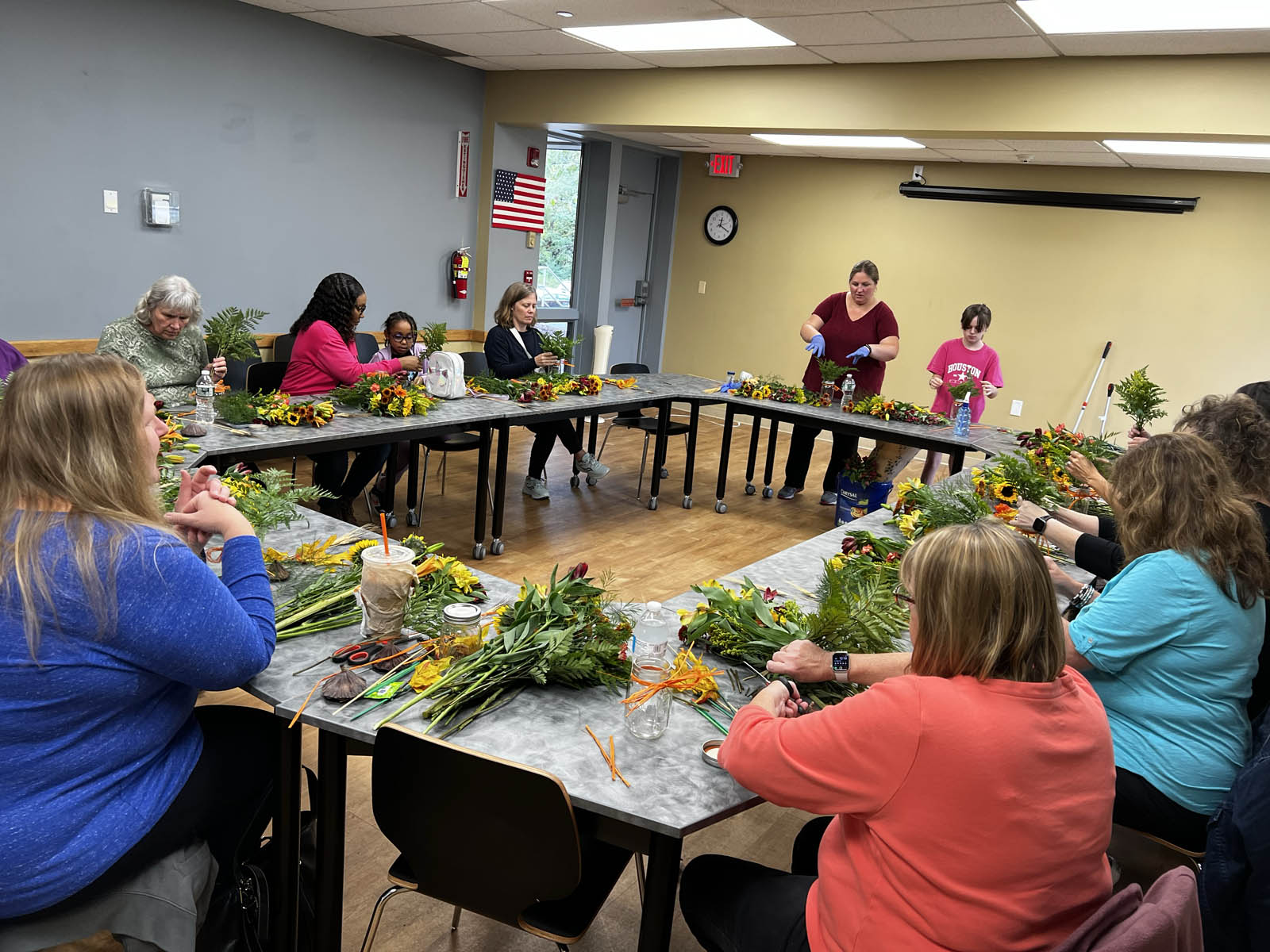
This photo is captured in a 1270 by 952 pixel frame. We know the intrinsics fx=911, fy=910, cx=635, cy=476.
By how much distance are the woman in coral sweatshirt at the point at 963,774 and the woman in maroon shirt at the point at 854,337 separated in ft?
14.8

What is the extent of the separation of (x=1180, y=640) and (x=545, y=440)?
432 cm

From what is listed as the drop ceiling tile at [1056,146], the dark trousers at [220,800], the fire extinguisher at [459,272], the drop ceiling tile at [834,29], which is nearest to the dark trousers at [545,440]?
the fire extinguisher at [459,272]

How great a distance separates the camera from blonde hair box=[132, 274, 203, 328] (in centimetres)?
387

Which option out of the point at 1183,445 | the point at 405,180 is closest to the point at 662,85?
the point at 405,180

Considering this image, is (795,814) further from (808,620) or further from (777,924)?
(777,924)

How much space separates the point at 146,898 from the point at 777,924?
3.46ft

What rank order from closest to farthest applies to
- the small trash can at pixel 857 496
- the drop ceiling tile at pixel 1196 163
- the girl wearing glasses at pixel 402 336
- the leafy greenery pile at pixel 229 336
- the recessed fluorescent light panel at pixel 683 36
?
the leafy greenery pile at pixel 229 336
the recessed fluorescent light panel at pixel 683 36
the girl wearing glasses at pixel 402 336
the small trash can at pixel 857 496
the drop ceiling tile at pixel 1196 163

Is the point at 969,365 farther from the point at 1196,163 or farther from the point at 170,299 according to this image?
the point at 170,299

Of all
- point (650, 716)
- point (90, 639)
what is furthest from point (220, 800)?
point (650, 716)

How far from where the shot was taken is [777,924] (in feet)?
5.08

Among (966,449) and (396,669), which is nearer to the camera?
(396,669)

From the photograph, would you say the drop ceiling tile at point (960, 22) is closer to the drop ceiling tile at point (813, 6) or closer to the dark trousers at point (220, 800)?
the drop ceiling tile at point (813, 6)

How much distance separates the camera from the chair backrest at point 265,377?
4.94 meters

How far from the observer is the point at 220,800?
169 cm
